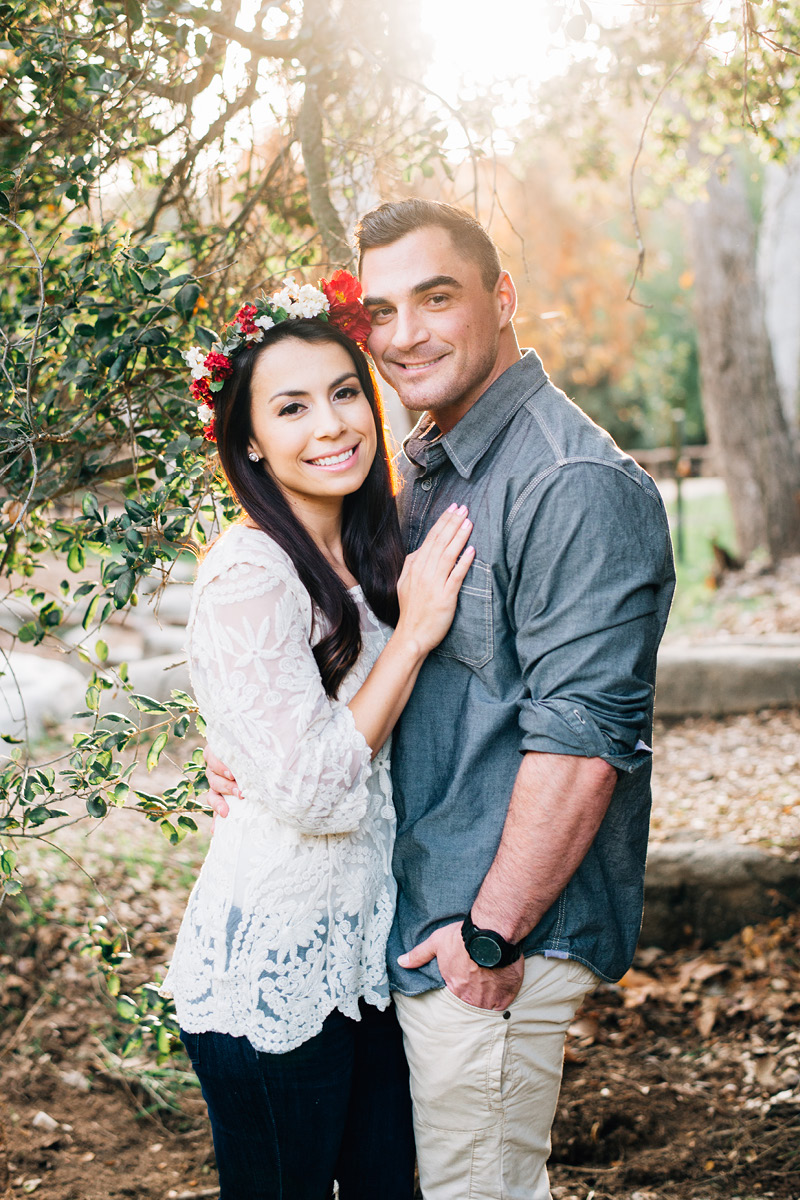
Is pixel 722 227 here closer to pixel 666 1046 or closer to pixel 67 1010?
pixel 666 1046

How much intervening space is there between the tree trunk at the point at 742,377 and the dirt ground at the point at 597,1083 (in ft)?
24.2

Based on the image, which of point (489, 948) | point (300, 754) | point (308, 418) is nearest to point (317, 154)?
point (308, 418)

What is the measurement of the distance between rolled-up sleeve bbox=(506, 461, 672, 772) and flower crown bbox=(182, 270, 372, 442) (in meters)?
0.62

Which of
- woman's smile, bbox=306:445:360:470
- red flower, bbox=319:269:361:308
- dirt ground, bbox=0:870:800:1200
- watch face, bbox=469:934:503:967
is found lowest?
dirt ground, bbox=0:870:800:1200

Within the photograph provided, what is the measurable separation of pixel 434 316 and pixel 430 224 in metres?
0.19

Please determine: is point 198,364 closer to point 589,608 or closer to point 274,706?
point 274,706

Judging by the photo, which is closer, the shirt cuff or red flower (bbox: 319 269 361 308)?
the shirt cuff

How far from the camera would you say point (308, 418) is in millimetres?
2121

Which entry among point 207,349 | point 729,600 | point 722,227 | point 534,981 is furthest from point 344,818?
point 722,227

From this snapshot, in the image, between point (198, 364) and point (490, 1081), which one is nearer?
point (490, 1081)

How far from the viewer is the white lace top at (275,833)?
1891mm

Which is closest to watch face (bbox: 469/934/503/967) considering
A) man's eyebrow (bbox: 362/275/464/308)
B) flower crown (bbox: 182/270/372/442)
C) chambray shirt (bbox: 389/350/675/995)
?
chambray shirt (bbox: 389/350/675/995)

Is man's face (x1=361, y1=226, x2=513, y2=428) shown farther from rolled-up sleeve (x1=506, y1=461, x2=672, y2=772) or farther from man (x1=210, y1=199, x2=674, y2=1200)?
rolled-up sleeve (x1=506, y1=461, x2=672, y2=772)

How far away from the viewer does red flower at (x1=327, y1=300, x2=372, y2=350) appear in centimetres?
221
